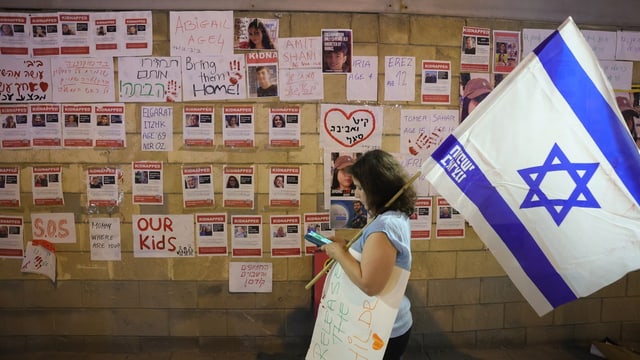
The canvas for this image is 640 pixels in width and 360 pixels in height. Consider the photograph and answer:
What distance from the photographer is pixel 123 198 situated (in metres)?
3.52

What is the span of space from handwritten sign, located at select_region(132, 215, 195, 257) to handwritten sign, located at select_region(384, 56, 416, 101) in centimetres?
203

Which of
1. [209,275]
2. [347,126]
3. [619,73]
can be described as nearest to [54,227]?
[209,275]

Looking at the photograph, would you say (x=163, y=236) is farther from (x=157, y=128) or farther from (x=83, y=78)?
(x=83, y=78)

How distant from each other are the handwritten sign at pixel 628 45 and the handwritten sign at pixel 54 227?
505 centimetres

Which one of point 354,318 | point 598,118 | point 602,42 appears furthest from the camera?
point 602,42

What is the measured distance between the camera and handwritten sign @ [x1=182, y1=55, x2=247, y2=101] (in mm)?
3438

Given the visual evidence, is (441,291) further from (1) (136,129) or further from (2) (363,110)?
(1) (136,129)

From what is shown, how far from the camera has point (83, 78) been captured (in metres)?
3.46

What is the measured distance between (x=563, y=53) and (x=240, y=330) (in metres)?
3.12

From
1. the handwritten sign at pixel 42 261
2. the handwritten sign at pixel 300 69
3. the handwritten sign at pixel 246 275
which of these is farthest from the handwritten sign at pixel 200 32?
the handwritten sign at pixel 42 261

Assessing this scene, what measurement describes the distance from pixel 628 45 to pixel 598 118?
8.71ft

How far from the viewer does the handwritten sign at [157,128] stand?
3463mm

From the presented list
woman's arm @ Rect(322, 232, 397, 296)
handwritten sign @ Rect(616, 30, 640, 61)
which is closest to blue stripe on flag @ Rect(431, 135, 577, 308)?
woman's arm @ Rect(322, 232, 397, 296)

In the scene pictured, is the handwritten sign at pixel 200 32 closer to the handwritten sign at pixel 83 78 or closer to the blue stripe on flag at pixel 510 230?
the handwritten sign at pixel 83 78
